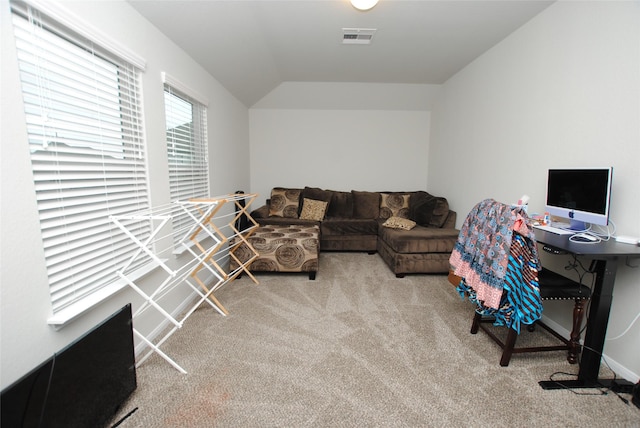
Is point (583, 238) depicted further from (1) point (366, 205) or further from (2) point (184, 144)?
(2) point (184, 144)

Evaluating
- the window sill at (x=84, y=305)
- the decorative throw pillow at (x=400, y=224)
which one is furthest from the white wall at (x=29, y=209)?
the decorative throw pillow at (x=400, y=224)

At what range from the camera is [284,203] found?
15.0 ft

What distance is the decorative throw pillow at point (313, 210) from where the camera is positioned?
Result: 4.38 metres

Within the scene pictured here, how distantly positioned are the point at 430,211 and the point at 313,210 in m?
1.80

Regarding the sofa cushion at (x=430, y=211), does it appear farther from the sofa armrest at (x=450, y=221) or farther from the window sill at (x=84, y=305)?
the window sill at (x=84, y=305)

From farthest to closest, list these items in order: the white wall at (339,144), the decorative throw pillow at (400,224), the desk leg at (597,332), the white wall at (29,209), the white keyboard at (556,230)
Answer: the white wall at (339,144) < the decorative throw pillow at (400,224) < the white keyboard at (556,230) < the desk leg at (597,332) < the white wall at (29,209)

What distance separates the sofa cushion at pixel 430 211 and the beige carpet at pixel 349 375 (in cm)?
160

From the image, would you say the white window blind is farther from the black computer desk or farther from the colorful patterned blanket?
the black computer desk

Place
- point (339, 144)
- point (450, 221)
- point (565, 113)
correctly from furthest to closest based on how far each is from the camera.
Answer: point (339, 144) → point (450, 221) → point (565, 113)

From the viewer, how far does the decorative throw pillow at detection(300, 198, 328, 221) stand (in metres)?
4.38

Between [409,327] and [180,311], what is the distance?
1.98 meters

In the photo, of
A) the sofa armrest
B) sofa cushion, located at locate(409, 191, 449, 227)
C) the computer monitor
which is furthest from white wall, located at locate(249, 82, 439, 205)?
the computer monitor

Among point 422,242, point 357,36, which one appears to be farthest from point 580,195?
point 357,36

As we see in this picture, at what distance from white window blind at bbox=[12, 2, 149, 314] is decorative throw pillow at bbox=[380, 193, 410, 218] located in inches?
142
